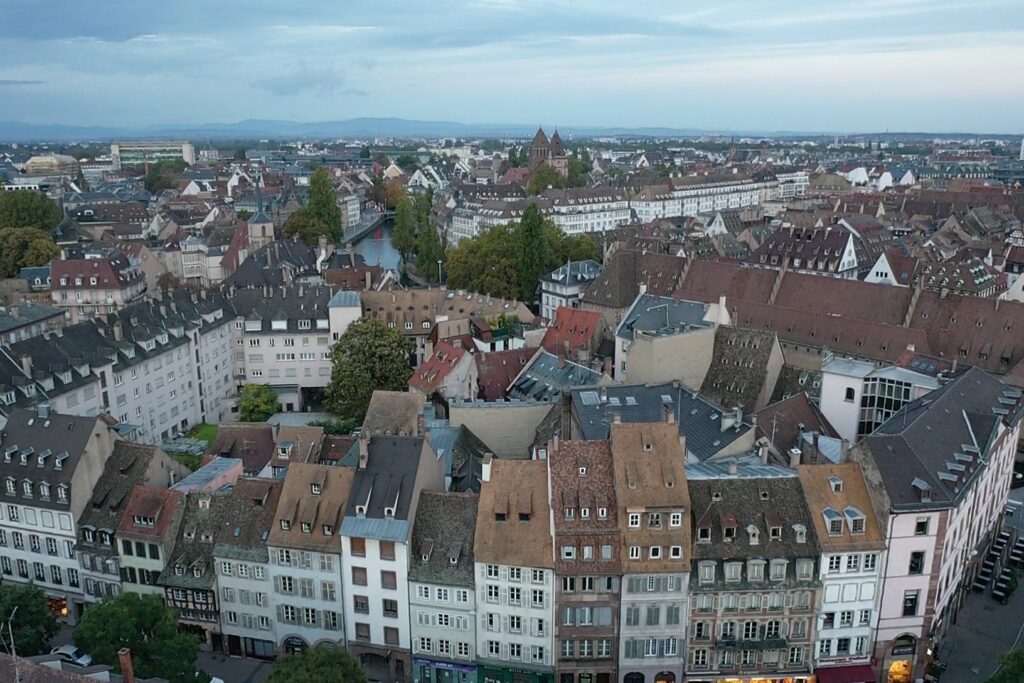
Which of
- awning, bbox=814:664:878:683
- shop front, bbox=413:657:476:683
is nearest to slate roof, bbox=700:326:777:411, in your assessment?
awning, bbox=814:664:878:683

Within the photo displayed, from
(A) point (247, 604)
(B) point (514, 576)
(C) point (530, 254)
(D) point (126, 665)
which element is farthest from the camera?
(C) point (530, 254)

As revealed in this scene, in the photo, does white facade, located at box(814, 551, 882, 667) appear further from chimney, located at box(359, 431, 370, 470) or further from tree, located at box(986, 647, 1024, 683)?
chimney, located at box(359, 431, 370, 470)

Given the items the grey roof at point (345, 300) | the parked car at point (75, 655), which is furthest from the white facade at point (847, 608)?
the grey roof at point (345, 300)

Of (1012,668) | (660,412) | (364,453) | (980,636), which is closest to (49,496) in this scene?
(364,453)

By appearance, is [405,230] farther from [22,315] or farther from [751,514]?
[751,514]

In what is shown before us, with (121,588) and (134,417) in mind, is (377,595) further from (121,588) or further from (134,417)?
(134,417)
